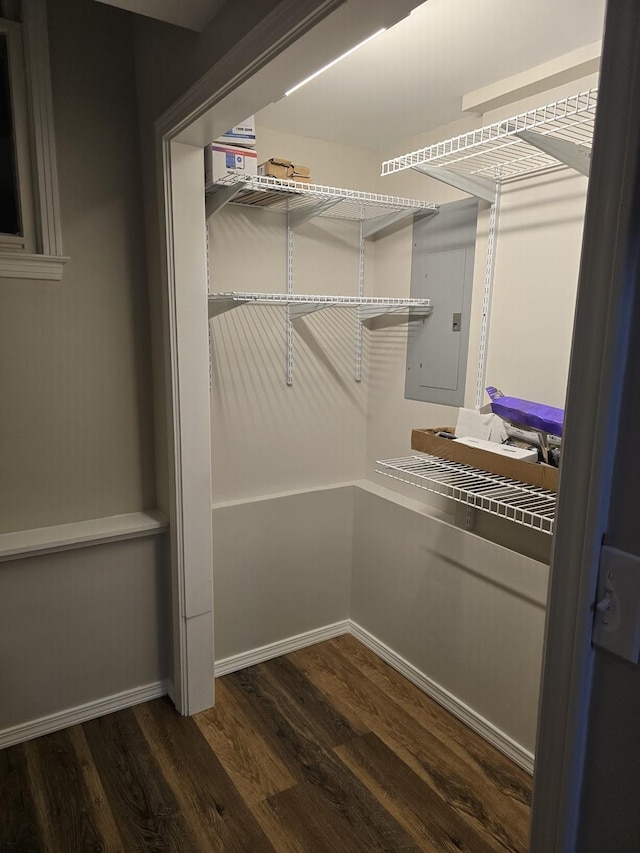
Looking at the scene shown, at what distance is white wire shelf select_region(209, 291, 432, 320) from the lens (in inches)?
81.6

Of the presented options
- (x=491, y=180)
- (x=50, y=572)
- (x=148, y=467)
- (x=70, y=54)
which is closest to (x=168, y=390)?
(x=148, y=467)

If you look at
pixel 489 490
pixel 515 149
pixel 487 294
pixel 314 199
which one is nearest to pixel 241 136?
→ pixel 314 199

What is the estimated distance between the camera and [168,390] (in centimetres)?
196

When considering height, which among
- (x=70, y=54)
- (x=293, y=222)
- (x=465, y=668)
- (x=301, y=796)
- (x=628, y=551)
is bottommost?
(x=301, y=796)

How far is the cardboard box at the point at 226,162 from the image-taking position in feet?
6.39

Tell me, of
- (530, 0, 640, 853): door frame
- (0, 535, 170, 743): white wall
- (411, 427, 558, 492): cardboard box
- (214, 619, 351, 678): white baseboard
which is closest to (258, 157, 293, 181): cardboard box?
(411, 427, 558, 492): cardboard box

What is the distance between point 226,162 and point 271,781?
6.95 feet

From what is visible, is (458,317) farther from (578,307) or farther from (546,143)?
(578,307)

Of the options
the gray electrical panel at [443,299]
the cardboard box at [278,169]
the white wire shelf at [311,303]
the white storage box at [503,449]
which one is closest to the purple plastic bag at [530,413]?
the white storage box at [503,449]

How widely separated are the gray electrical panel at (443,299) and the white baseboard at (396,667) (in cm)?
115

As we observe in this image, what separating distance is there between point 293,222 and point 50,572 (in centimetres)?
168

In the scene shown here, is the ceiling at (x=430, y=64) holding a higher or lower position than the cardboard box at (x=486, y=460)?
higher

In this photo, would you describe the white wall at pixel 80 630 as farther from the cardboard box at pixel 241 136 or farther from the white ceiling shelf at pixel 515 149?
the white ceiling shelf at pixel 515 149

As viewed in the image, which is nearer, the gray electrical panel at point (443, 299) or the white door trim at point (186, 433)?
the white door trim at point (186, 433)
